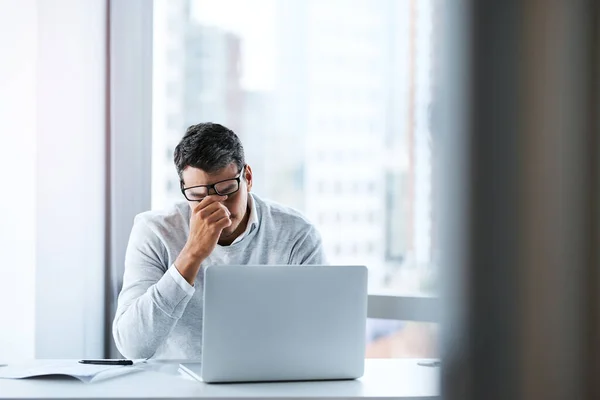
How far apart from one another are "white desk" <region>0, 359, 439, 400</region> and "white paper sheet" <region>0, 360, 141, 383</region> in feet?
0.05

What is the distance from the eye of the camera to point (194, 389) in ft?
5.08

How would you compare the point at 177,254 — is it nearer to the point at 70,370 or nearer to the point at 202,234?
the point at 202,234

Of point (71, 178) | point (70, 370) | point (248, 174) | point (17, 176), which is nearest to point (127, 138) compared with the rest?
point (71, 178)

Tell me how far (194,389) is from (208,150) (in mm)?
739

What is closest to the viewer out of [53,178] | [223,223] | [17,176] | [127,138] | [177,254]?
[223,223]

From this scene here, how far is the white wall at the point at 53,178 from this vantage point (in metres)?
2.37

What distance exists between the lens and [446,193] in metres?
1.12

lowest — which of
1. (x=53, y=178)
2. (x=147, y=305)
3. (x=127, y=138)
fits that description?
(x=147, y=305)

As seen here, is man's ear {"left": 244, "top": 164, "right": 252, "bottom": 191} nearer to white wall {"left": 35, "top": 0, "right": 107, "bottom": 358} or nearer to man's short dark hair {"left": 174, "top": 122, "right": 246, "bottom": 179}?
man's short dark hair {"left": 174, "top": 122, "right": 246, "bottom": 179}

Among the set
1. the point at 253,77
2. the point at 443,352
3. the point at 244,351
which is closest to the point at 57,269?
the point at 253,77

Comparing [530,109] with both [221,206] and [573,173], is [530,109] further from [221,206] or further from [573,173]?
[221,206]

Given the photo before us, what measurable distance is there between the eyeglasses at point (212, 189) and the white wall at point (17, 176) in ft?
2.11

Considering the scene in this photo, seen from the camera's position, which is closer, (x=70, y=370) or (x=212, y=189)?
(x=70, y=370)

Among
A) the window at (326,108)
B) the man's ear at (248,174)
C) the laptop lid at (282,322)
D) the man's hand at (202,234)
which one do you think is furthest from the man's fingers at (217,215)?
the window at (326,108)
